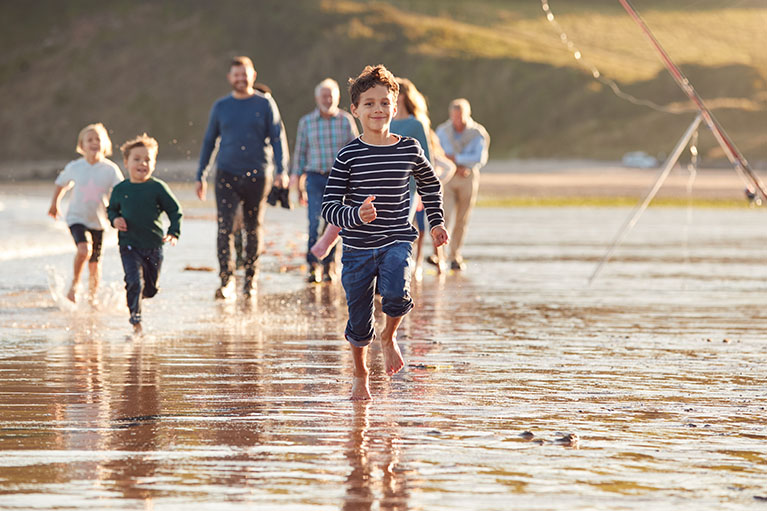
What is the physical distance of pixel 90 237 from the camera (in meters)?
11.2

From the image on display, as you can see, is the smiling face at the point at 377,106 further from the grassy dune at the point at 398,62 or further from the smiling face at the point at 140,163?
the grassy dune at the point at 398,62

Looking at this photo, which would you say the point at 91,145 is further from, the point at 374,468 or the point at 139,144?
the point at 374,468

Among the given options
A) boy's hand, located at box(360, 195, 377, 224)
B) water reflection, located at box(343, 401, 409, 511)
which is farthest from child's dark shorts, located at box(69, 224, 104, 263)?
water reflection, located at box(343, 401, 409, 511)

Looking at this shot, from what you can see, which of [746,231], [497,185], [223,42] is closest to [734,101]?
[497,185]

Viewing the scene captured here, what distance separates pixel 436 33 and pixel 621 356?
11686 centimetres

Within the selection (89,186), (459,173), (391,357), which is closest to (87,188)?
(89,186)

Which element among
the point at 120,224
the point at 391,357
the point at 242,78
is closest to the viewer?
the point at 391,357

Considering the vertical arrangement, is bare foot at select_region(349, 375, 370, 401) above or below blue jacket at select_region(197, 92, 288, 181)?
below

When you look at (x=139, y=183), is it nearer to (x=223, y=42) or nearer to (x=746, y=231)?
(x=746, y=231)

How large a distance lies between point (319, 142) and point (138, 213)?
3.94 metres

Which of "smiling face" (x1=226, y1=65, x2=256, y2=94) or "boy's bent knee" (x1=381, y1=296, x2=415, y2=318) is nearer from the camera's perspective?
"boy's bent knee" (x1=381, y1=296, x2=415, y2=318)

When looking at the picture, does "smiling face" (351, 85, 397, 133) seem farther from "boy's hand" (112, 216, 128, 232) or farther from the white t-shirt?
the white t-shirt

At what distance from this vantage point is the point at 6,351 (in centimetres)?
850

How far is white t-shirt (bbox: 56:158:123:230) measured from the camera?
35.8 ft
